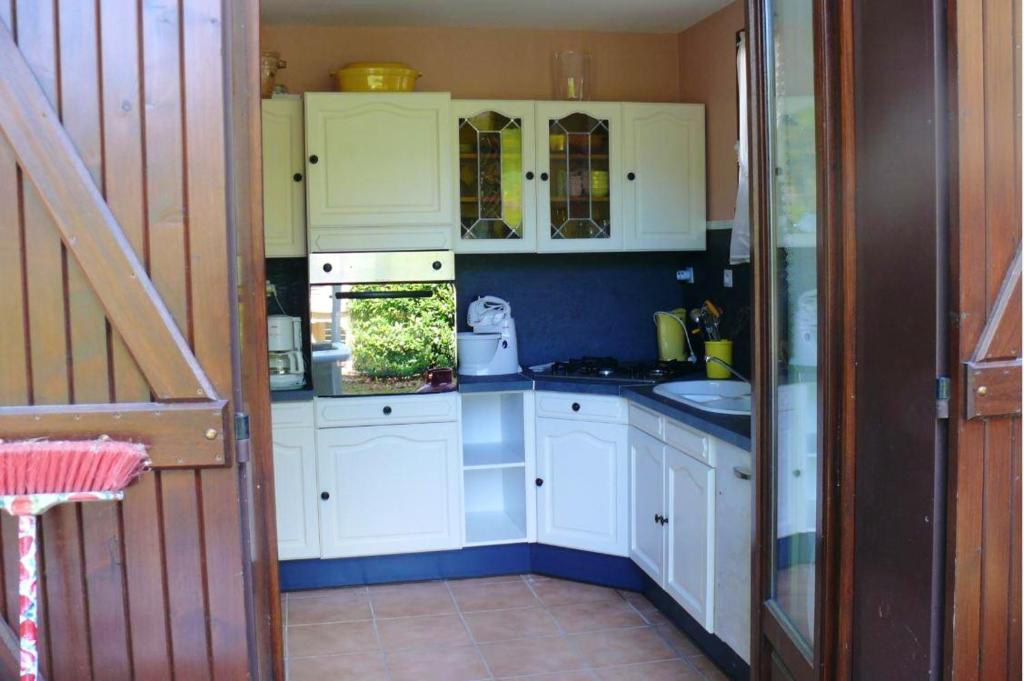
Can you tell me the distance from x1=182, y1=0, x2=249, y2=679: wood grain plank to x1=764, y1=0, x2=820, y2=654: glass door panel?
1204mm

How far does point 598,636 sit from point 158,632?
2.13 meters

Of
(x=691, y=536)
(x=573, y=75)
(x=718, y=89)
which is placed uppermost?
(x=573, y=75)

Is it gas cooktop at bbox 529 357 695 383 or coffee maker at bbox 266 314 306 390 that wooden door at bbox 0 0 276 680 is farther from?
gas cooktop at bbox 529 357 695 383

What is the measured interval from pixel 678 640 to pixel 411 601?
108 cm

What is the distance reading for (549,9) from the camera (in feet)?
13.7

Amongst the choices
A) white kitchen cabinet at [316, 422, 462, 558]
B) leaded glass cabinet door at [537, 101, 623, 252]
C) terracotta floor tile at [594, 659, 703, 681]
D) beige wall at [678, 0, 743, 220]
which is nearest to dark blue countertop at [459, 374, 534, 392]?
white kitchen cabinet at [316, 422, 462, 558]

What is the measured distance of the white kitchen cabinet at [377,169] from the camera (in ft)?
13.1

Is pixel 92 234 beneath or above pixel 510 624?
above

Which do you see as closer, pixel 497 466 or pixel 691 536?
pixel 691 536

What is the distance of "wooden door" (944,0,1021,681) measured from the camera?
169cm

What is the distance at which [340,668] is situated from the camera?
10.9 ft

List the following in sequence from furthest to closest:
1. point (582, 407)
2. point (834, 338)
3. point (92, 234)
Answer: point (582, 407) → point (834, 338) → point (92, 234)

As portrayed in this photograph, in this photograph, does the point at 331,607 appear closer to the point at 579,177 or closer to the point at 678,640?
the point at 678,640

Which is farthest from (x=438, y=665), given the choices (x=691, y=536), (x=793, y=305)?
(x=793, y=305)
